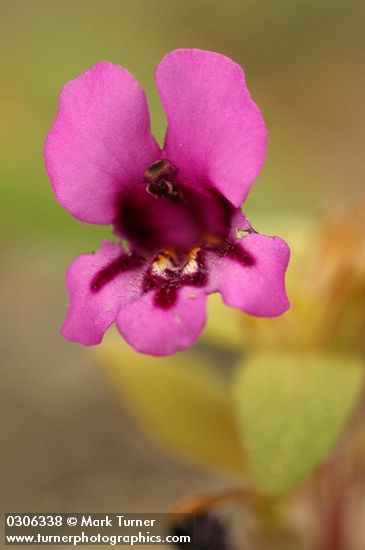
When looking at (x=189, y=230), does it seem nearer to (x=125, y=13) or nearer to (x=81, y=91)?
(x=81, y=91)

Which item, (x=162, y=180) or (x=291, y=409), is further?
(x=291, y=409)

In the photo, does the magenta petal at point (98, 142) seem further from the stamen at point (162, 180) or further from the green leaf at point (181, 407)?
the green leaf at point (181, 407)

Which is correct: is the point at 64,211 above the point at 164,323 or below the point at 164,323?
above

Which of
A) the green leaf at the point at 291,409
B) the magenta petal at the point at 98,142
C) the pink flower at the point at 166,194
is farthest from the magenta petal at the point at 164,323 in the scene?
the green leaf at the point at 291,409

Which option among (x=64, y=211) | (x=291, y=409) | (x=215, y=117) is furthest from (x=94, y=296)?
(x=64, y=211)

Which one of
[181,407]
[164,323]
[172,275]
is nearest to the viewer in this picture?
[164,323]

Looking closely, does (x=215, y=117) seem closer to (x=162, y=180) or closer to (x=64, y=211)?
(x=162, y=180)

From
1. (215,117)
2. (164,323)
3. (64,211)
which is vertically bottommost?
(164,323)

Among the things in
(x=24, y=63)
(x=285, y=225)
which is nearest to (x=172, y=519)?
(x=285, y=225)
